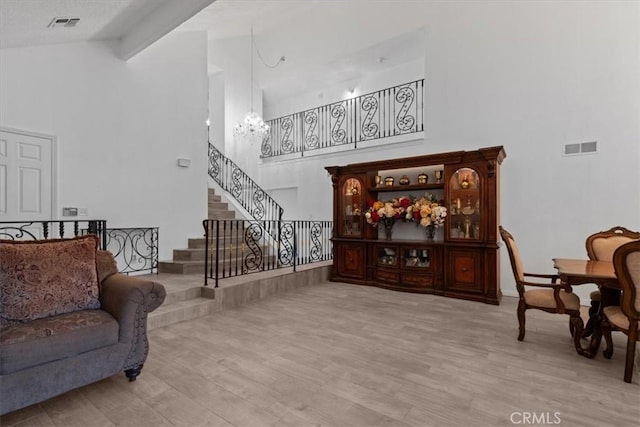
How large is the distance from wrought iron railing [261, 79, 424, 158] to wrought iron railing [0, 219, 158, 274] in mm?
4132

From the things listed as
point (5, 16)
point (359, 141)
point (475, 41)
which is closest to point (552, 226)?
point (475, 41)

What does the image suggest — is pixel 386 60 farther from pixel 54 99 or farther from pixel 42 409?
pixel 42 409

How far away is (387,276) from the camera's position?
18.3 ft

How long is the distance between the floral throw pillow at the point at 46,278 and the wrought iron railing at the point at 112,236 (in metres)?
1.83

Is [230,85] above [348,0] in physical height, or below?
below

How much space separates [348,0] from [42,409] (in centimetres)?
841

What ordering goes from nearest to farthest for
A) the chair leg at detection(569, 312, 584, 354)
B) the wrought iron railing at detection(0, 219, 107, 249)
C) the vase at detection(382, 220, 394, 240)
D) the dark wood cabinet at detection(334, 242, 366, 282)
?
the chair leg at detection(569, 312, 584, 354) < the wrought iron railing at detection(0, 219, 107, 249) < the vase at detection(382, 220, 394, 240) < the dark wood cabinet at detection(334, 242, 366, 282)

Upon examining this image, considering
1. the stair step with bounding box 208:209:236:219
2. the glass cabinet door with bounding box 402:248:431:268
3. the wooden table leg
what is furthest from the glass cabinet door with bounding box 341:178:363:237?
the wooden table leg

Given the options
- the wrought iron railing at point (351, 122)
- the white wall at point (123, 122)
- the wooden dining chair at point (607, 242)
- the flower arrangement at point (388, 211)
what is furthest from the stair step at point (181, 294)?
the wooden dining chair at point (607, 242)

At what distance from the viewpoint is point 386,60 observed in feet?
24.4

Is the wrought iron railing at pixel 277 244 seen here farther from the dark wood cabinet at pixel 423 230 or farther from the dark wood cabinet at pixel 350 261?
the dark wood cabinet at pixel 423 230

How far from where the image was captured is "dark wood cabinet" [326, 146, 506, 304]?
468 cm

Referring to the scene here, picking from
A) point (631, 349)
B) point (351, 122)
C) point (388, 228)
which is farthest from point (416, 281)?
point (351, 122)

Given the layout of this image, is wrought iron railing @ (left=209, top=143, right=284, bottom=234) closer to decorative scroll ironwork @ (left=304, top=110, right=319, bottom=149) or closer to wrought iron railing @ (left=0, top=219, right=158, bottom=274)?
decorative scroll ironwork @ (left=304, top=110, right=319, bottom=149)
